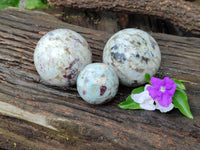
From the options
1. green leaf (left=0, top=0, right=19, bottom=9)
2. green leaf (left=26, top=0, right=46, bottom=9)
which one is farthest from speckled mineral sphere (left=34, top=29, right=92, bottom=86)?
green leaf (left=0, top=0, right=19, bottom=9)

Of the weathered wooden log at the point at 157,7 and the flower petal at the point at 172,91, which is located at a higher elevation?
the weathered wooden log at the point at 157,7

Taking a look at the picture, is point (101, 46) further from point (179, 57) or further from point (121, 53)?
point (179, 57)

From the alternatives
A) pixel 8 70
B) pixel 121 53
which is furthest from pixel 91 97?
pixel 8 70

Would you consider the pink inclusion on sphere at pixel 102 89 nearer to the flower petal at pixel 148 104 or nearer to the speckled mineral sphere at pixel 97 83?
the speckled mineral sphere at pixel 97 83

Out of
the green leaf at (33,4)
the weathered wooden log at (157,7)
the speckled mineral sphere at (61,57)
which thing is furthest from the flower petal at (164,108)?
the green leaf at (33,4)

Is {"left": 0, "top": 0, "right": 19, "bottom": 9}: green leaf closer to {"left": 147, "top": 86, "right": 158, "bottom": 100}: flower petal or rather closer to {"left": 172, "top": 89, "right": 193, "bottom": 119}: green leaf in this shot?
{"left": 147, "top": 86, "right": 158, "bottom": 100}: flower petal

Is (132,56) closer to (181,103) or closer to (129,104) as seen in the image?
(129,104)

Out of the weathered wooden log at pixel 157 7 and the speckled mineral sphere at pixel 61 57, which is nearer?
the speckled mineral sphere at pixel 61 57
